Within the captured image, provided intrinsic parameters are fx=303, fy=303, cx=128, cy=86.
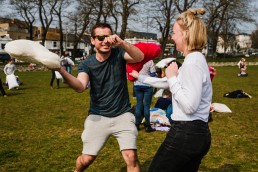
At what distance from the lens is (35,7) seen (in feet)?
148

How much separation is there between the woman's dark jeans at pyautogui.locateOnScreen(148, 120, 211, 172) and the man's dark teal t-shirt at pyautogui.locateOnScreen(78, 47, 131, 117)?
1152 millimetres

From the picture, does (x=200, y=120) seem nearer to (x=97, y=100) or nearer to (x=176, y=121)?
(x=176, y=121)

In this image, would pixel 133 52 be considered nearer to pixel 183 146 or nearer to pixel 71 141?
pixel 183 146

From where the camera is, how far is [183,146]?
249 cm

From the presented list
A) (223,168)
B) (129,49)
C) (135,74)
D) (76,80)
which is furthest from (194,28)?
(223,168)

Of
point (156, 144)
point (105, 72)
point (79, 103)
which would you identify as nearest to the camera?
point (105, 72)

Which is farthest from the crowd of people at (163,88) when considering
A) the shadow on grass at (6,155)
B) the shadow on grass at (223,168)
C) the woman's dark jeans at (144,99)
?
the woman's dark jeans at (144,99)

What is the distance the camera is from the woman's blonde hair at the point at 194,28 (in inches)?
97.5

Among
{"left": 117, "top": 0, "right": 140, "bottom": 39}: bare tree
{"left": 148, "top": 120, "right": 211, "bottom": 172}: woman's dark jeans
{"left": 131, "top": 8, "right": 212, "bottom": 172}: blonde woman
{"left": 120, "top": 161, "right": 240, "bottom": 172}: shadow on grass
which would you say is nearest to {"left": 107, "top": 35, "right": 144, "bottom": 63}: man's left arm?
{"left": 131, "top": 8, "right": 212, "bottom": 172}: blonde woman

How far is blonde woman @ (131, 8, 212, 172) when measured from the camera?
95.2 inches

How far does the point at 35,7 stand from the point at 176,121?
4653 centimetres

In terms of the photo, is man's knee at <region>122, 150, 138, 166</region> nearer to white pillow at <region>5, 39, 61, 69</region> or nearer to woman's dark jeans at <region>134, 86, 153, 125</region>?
white pillow at <region>5, 39, 61, 69</region>

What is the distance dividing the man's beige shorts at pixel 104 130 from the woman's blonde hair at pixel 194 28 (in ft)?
4.77

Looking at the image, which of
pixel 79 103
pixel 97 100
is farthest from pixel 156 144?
pixel 79 103
